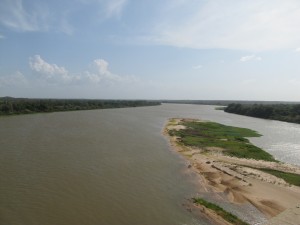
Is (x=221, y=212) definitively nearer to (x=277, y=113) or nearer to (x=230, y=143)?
(x=230, y=143)

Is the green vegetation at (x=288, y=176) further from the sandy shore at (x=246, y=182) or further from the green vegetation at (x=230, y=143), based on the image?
the green vegetation at (x=230, y=143)

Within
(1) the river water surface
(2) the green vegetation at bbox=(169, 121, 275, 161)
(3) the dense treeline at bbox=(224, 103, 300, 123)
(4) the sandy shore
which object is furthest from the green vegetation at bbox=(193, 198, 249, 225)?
(3) the dense treeline at bbox=(224, 103, 300, 123)

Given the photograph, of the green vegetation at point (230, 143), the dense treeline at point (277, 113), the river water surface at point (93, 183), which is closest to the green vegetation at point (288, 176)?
the green vegetation at point (230, 143)

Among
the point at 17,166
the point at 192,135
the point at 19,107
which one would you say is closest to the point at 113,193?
the point at 17,166

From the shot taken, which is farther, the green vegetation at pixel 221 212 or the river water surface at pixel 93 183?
the river water surface at pixel 93 183

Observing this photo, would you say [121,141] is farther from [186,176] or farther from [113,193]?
[113,193]

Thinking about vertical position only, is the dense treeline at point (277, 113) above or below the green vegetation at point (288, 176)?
above

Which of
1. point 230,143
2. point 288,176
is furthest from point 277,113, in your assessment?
point 288,176

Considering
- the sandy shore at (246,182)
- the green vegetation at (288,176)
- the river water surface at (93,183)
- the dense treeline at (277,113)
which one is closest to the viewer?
the river water surface at (93,183)
